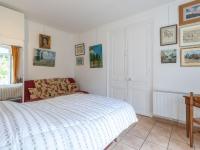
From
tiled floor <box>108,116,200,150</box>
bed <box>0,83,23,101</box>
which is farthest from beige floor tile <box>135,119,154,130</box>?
bed <box>0,83,23,101</box>

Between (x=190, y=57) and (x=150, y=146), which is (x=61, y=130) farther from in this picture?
(x=190, y=57)

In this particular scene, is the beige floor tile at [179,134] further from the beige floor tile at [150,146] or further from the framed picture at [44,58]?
the framed picture at [44,58]

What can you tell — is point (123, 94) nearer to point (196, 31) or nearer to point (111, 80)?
point (111, 80)

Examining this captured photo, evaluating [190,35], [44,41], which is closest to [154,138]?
[190,35]

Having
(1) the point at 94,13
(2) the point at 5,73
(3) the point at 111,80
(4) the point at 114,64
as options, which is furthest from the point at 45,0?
(3) the point at 111,80

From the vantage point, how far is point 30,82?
3.51 m

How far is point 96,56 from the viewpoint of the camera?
4301 millimetres

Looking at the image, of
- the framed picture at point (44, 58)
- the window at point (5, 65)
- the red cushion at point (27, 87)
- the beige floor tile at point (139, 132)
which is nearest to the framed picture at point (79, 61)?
the framed picture at point (44, 58)

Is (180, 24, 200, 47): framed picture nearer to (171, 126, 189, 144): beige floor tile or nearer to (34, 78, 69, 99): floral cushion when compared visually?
(171, 126, 189, 144): beige floor tile

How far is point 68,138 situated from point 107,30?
11.6 feet

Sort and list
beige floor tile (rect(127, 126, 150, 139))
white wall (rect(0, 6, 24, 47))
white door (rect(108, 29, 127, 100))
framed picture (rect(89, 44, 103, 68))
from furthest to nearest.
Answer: framed picture (rect(89, 44, 103, 68)), white door (rect(108, 29, 127, 100)), white wall (rect(0, 6, 24, 47)), beige floor tile (rect(127, 126, 150, 139))

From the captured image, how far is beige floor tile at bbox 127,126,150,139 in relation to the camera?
237 centimetres

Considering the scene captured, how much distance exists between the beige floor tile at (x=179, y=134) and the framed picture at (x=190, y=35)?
1.66 meters

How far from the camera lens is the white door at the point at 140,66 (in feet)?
10.6
